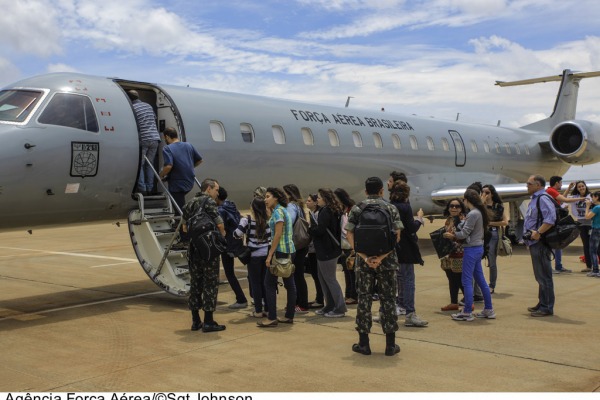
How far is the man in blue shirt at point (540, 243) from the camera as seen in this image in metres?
8.29

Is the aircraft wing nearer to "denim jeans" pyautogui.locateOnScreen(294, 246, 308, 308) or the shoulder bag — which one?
"denim jeans" pyautogui.locateOnScreen(294, 246, 308, 308)

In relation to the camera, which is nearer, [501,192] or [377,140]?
[377,140]

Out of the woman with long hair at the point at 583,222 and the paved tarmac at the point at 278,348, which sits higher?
the woman with long hair at the point at 583,222

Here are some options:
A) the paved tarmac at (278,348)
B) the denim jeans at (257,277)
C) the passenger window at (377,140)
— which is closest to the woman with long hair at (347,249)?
the paved tarmac at (278,348)

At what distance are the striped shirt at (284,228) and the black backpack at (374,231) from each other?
1.48 m

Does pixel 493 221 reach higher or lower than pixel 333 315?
higher

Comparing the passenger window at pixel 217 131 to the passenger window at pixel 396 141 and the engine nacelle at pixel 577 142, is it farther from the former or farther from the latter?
the engine nacelle at pixel 577 142

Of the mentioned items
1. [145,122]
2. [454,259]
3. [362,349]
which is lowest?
[362,349]

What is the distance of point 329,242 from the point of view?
8.40 metres

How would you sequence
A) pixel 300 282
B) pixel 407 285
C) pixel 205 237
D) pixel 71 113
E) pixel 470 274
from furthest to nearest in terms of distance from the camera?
pixel 71 113, pixel 300 282, pixel 470 274, pixel 407 285, pixel 205 237

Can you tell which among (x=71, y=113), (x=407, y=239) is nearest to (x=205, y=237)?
(x=407, y=239)

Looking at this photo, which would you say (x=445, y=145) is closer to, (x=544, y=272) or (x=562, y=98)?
(x=562, y=98)

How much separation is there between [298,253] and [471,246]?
2320mm

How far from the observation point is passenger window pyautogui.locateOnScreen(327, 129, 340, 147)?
14.2m
